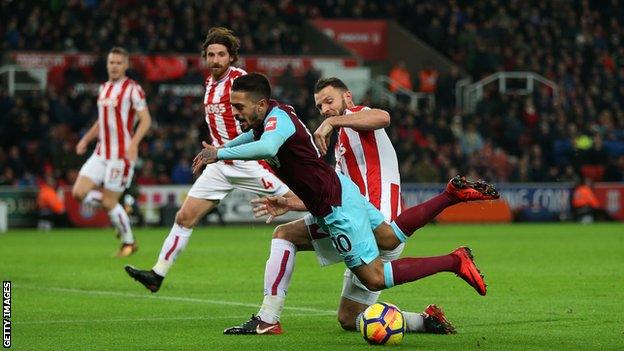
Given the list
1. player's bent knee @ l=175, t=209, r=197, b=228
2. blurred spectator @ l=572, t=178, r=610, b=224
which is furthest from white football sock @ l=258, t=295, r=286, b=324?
blurred spectator @ l=572, t=178, r=610, b=224

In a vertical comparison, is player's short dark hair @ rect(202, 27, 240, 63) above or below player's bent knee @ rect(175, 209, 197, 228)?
above

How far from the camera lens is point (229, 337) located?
8.60 m

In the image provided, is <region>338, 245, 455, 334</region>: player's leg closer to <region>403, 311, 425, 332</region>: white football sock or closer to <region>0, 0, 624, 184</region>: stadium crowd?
<region>403, 311, 425, 332</region>: white football sock

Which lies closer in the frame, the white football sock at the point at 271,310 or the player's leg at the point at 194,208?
the white football sock at the point at 271,310

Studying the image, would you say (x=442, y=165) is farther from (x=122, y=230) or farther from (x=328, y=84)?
(x=328, y=84)

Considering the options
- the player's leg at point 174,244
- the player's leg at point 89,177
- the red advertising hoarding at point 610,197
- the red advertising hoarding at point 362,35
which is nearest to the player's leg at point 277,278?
the player's leg at point 174,244

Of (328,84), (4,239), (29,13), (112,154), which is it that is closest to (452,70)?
(29,13)

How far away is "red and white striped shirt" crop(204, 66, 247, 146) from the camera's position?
1179 centimetres

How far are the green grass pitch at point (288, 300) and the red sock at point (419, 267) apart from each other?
0.44m

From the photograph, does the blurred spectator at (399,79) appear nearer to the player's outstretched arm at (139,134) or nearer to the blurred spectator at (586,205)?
the blurred spectator at (586,205)

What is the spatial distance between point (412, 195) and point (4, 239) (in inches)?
400

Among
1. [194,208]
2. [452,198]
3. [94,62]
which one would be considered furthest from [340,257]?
[94,62]

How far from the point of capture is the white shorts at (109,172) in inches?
655

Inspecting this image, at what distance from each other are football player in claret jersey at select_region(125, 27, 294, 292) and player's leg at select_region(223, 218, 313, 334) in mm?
2572
